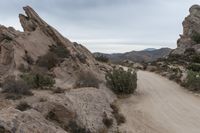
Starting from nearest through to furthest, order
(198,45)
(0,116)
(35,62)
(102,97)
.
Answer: (0,116)
(102,97)
(35,62)
(198,45)

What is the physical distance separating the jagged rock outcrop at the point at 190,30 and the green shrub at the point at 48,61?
37951 mm

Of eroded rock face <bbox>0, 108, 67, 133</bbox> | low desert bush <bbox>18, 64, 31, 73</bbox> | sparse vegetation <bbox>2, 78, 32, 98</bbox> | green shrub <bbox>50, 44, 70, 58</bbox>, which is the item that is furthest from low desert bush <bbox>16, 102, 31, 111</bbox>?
green shrub <bbox>50, 44, 70, 58</bbox>

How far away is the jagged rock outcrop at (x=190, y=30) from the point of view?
6575 cm

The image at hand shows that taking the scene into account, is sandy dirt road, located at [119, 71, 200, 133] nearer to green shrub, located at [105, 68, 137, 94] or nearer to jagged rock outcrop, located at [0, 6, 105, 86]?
green shrub, located at [105, 68, 137, 94]

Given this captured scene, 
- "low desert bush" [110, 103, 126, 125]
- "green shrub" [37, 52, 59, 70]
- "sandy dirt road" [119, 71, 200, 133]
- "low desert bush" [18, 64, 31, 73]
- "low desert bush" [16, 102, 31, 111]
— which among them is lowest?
"sandy dirt road" [119, 71, 200, 133]

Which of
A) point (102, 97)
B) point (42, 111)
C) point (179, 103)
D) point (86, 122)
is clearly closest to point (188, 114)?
point (179, 103)

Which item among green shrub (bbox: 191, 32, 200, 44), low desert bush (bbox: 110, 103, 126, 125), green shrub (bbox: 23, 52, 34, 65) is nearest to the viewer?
low desert bush (bbox: 110, 103, 126, 125)

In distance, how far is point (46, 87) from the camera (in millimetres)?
21484

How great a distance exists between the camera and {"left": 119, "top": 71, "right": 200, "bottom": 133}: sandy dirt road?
16.6m

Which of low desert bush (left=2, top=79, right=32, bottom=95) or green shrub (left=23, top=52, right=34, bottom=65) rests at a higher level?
green shrub (left=23, top=52, right=34, bottom=65)

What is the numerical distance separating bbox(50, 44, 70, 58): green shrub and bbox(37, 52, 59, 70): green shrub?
0.85 meters

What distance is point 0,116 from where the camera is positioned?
34.9 ft

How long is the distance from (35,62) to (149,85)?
28.2ft

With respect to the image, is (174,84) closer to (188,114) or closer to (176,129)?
(188,114)
